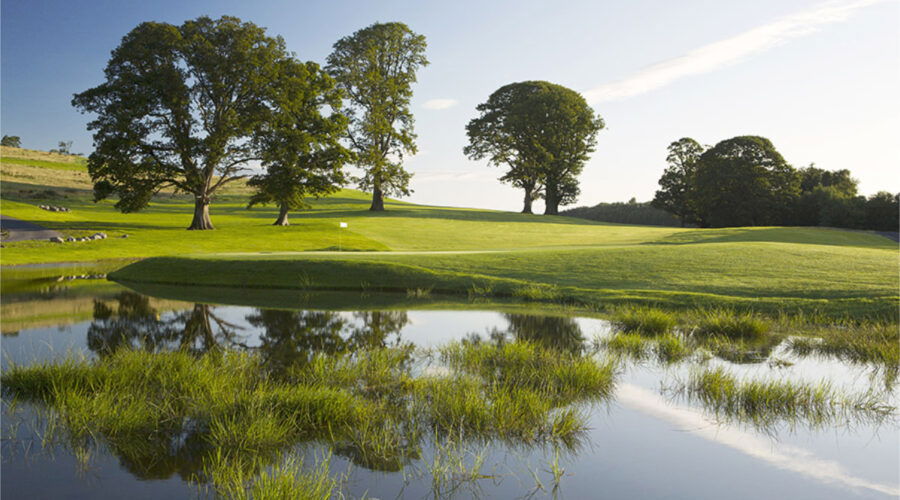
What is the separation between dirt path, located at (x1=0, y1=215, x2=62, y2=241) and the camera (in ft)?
113

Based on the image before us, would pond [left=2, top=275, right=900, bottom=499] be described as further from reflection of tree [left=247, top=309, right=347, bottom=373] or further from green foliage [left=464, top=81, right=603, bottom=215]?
green foliage [left=464, top=81, right=603, bottom=215]

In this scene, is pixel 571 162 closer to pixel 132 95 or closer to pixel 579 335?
pixel 132 95

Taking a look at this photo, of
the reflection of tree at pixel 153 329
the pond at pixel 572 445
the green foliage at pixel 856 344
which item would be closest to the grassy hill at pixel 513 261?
the green foliage at pixel 856 344

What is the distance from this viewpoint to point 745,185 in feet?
196

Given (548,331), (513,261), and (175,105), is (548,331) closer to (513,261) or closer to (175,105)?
(513,261)

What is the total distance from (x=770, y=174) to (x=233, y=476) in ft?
218

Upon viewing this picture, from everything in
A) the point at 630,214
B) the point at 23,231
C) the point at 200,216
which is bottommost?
the point at 23,231

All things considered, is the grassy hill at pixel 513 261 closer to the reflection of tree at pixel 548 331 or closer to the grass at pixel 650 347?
the reflection of tree at pixel 548 331

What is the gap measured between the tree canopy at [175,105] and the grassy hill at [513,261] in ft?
13.0

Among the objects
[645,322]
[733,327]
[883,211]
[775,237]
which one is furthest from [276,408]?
[883,211]

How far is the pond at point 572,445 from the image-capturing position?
511 cm

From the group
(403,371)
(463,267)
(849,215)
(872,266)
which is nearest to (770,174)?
(849,215)

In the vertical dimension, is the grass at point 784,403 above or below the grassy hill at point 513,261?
below

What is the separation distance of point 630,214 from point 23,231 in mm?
63026
